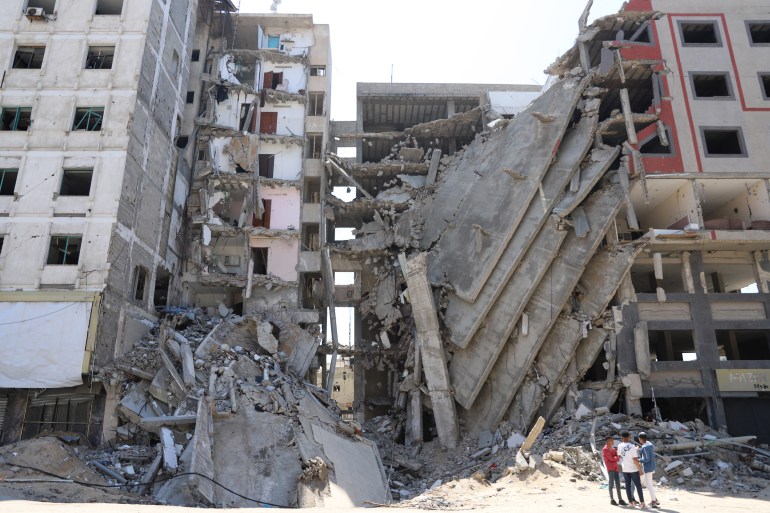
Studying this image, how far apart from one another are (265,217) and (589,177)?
53.4ft

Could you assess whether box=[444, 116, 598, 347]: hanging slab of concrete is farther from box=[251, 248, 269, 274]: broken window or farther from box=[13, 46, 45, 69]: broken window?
box=[13, 46, 45, 69]: broken window

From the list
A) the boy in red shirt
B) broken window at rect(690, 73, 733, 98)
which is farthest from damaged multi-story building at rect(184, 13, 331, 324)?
broken window at rect(690, 73, 733, 98)

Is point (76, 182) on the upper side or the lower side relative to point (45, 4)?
lower

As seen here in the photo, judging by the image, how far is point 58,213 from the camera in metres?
21.3

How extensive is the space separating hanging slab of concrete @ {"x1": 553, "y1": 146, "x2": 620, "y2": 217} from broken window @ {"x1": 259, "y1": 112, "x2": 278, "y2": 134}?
1673cm

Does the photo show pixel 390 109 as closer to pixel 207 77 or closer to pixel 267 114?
pixel 267 114

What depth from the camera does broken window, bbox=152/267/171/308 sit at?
84.6 feet

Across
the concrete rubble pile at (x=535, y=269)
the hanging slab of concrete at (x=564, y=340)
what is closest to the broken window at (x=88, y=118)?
the concrete rubble pile at (x=535, y=269)

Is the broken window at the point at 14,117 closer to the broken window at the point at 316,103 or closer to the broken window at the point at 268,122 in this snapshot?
the broken window at the point at 268,122

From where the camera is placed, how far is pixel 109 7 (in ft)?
82.1

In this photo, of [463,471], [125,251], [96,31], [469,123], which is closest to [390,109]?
[469,123]

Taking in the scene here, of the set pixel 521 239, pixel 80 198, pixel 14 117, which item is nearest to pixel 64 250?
pixel 80 198

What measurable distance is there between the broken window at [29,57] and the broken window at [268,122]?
10587 millimetres

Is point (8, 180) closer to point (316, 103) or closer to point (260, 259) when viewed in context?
point (260, 259)
